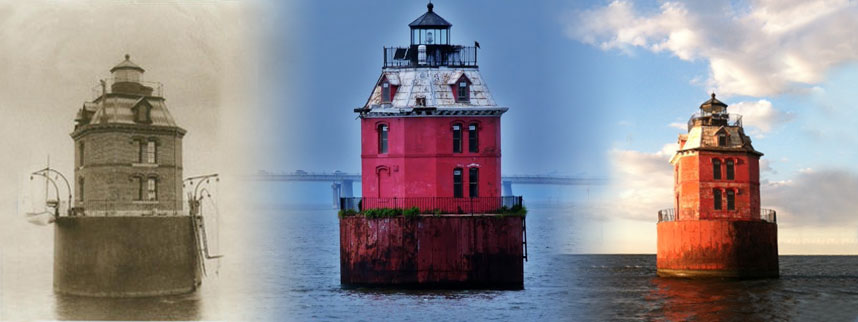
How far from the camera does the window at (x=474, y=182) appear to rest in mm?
31391

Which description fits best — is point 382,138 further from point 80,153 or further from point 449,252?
point 80,153

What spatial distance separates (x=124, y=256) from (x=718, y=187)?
2055 centimetres

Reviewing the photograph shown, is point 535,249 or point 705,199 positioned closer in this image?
point 705,199

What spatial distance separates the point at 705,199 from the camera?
128ft

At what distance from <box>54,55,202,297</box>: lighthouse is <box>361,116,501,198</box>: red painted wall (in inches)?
316

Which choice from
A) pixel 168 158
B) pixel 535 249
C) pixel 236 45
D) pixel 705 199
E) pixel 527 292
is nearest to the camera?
pixel 236 45

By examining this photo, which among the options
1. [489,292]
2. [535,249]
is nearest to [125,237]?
[489,292]

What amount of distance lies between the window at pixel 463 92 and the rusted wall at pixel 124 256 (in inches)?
369

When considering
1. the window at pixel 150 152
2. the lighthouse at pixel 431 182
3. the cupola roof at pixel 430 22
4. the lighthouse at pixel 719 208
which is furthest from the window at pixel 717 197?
the window at pixel 150 152

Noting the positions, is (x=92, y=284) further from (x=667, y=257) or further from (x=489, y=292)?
(x=667, y=257)

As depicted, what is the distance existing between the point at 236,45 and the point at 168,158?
113 inches

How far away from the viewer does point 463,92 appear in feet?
104

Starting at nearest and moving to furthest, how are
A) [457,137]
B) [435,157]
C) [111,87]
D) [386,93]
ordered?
[111,87] < [435,157] < [457,137] < [386,93]

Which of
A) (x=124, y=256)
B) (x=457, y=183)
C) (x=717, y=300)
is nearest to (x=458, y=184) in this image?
(x=457, y=183)
